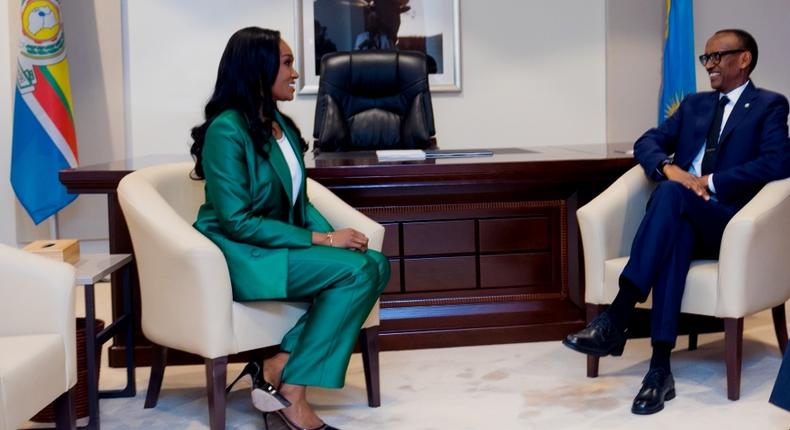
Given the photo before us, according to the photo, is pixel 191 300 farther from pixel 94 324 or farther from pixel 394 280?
pixel 394 280

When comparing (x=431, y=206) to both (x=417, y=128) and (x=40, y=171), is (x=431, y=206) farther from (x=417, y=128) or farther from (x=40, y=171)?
(x=40, y=171)

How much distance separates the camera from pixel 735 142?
3.34 m

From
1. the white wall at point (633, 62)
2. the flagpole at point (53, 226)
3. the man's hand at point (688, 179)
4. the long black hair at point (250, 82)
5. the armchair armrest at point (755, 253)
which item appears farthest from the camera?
the white wall at point (633, 62)

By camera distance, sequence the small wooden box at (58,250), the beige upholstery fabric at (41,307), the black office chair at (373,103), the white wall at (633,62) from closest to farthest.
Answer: the beige upholstery fabric at (41,307) → the small wooden box at (58,250) → the black office chair at (373,103) → the white wall at (633,62)

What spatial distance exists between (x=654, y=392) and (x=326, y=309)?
1103 millimetres

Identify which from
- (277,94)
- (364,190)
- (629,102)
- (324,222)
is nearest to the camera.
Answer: (277,94)

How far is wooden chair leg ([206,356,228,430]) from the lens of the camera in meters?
2.68

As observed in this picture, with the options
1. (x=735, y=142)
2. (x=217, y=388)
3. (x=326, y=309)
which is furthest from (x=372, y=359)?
(x=735, y=142)

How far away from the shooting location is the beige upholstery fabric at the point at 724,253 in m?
3.02

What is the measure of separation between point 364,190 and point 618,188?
3.08 ft

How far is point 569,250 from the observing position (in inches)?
147

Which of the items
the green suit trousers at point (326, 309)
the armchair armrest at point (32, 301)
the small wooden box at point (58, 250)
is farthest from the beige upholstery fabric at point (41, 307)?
the green suit trousers at point (326, 309)

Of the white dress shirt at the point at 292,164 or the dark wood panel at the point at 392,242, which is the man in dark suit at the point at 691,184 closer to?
the dark wood panel at the point at 392,242

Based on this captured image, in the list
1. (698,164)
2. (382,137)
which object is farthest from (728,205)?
(382,137)
